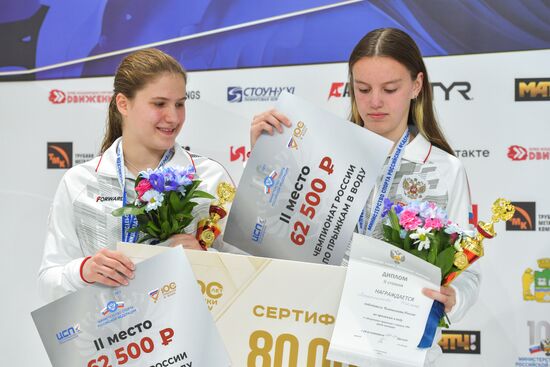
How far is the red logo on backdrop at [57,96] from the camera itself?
404 centimetres

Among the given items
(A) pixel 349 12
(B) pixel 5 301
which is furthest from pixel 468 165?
(B) pixel 5 301

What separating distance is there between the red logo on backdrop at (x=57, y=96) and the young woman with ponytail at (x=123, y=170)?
1.76 m

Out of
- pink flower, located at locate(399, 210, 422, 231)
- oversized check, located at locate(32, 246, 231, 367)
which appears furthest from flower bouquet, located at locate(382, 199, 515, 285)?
oversized check, located at locate(32, 246, 231, 367)

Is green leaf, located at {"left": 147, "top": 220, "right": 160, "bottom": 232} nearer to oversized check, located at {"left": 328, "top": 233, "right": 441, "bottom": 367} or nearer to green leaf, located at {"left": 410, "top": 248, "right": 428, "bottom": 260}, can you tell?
oversized check, located at {"left": 328, "top": 233, "right": 441, "bottom": 367}

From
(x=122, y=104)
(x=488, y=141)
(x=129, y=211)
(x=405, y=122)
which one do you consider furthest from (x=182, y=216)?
(x=488, y=141)

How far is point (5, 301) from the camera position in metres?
4.06

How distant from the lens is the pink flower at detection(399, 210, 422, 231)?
5.72ft

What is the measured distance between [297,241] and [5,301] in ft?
8.70

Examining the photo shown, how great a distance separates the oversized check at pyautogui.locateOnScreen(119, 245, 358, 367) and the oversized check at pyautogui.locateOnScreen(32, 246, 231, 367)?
0.06m

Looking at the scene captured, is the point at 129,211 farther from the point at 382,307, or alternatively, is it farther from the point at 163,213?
the point at 382,307

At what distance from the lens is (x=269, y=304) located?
1.88 metres

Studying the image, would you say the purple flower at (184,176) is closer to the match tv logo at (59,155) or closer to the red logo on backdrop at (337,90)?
the red logo on backdrop at (337,90)

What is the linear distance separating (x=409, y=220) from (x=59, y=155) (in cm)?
280

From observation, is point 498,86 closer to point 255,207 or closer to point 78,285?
point 255,207
